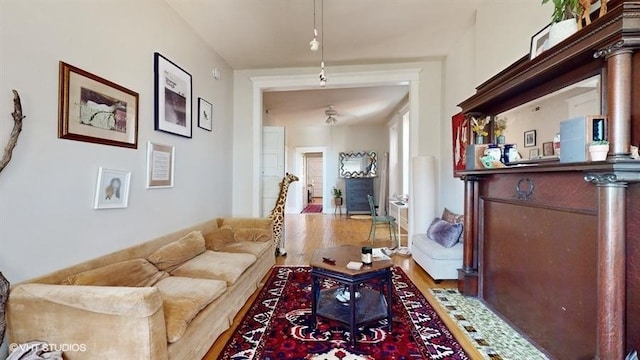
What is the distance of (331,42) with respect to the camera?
3.72 metres

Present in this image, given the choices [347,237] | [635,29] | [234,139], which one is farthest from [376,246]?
[635,29]

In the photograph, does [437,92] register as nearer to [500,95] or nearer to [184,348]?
[500,95]

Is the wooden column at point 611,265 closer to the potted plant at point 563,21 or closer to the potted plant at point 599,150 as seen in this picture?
the potted plant at point 599,150

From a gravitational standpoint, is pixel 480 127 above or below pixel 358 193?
above

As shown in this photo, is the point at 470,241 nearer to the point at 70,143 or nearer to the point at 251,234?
the point at 251,234

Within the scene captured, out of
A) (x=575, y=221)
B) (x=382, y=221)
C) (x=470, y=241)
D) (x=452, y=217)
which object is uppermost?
(x=575, y=221)

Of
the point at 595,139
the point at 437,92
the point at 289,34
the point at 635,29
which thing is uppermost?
the point at 289,34

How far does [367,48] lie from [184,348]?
3843 millimetres

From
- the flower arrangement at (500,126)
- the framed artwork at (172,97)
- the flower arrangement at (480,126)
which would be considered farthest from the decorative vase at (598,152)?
the framed artwork at (172,97)

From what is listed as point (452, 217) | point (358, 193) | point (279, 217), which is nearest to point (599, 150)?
point (452, 217)

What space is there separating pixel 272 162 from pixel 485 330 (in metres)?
3.61

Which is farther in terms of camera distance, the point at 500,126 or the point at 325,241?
the point at 325,241

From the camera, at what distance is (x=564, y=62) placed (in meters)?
1.63

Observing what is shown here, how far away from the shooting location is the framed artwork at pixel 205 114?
12.0ft
